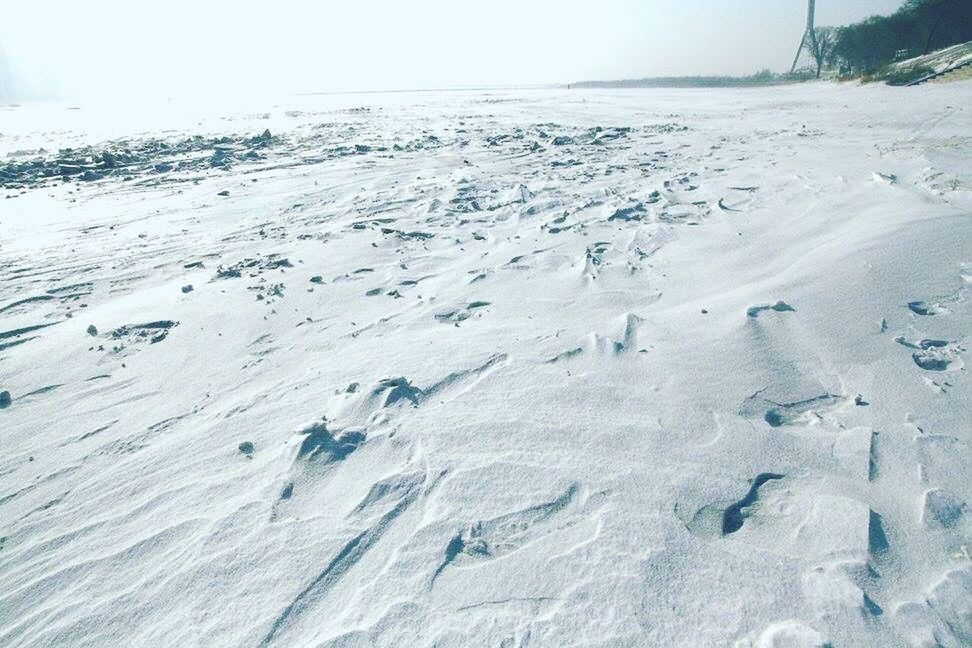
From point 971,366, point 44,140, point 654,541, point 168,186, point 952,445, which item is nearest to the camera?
point 654,541

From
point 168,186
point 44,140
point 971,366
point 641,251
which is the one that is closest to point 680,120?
point 641,251

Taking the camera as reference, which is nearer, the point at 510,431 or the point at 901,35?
the point at 510,431

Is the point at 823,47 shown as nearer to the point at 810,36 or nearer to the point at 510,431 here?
A: the point at 810,36

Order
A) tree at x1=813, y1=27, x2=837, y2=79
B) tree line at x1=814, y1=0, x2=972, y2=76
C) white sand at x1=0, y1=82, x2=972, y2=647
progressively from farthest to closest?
tree at x1=813, y1=27, x2=837, y2=79
tree line at x1=814, y1=0, x2=972, y2=76
white sand at x1=0, y1=82, x2=972, y2=647

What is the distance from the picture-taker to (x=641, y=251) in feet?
12.1

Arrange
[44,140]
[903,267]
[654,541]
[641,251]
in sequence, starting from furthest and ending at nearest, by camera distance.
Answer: [44,140] → [641,251] → [903,267] → [654,541]

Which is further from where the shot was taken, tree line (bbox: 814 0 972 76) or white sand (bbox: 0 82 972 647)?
tree line (bbox: 814 0 972 76)

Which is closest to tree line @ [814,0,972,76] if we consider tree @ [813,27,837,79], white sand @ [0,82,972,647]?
tree @ [813,27,837,79]

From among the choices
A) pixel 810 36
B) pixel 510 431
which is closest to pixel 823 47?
pixel 810 36

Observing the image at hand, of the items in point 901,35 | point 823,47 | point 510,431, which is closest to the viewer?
point 510,431

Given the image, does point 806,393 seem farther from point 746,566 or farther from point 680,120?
point 680,120

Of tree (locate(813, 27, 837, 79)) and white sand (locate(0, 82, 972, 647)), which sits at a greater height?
tree (locate(813, 27, 837, 79))

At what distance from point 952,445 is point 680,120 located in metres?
10.7

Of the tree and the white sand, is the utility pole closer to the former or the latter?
the tree
